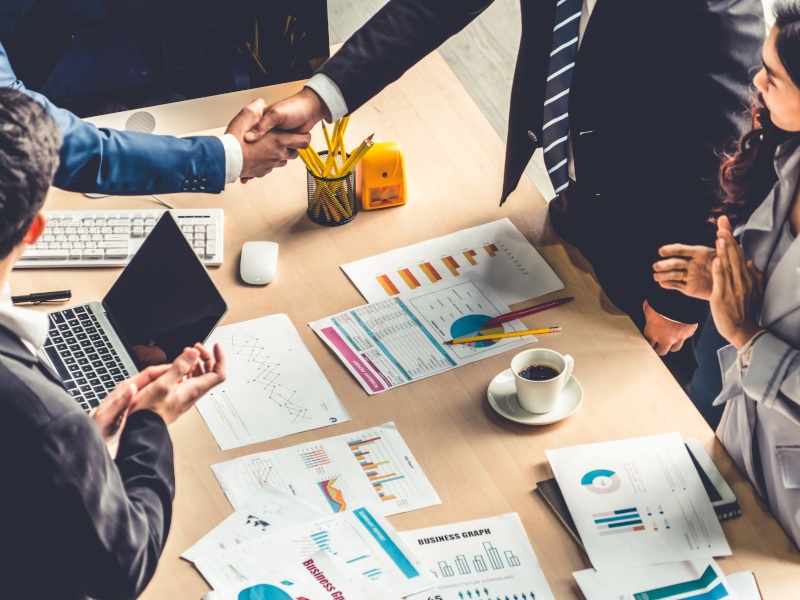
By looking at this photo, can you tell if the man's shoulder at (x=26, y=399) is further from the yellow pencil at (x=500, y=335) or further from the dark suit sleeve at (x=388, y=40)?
the dark suit sleeve at (x=388, y=40)

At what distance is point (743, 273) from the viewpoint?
5.25ft

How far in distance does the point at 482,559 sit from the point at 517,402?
0.33 metres

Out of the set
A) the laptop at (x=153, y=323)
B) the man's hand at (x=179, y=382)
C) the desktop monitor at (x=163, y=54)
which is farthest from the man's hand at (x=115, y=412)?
the desktop monitor at (x=163, y=54)

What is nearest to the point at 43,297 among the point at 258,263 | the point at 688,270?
the point at 258,263

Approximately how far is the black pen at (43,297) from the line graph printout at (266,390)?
309 millimetres

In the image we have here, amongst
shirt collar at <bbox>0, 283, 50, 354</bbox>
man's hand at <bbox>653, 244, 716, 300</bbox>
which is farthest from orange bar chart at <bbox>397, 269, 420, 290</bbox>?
shirt collar at <bbox>0, 283, 50, 354</bbox>

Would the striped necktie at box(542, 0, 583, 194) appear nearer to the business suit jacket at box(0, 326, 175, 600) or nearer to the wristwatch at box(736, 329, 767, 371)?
the wristwatch at box(736, 329, 767, 371)

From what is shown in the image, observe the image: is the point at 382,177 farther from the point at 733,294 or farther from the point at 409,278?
the point at 733,294

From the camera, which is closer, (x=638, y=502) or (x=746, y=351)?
(x=638, y=502)

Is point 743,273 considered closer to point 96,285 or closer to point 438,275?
point 438,275

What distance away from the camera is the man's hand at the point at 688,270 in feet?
5.55

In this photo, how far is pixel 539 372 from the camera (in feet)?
5.20

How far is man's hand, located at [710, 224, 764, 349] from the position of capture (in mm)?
1577

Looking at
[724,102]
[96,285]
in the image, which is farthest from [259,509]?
[724,102]
